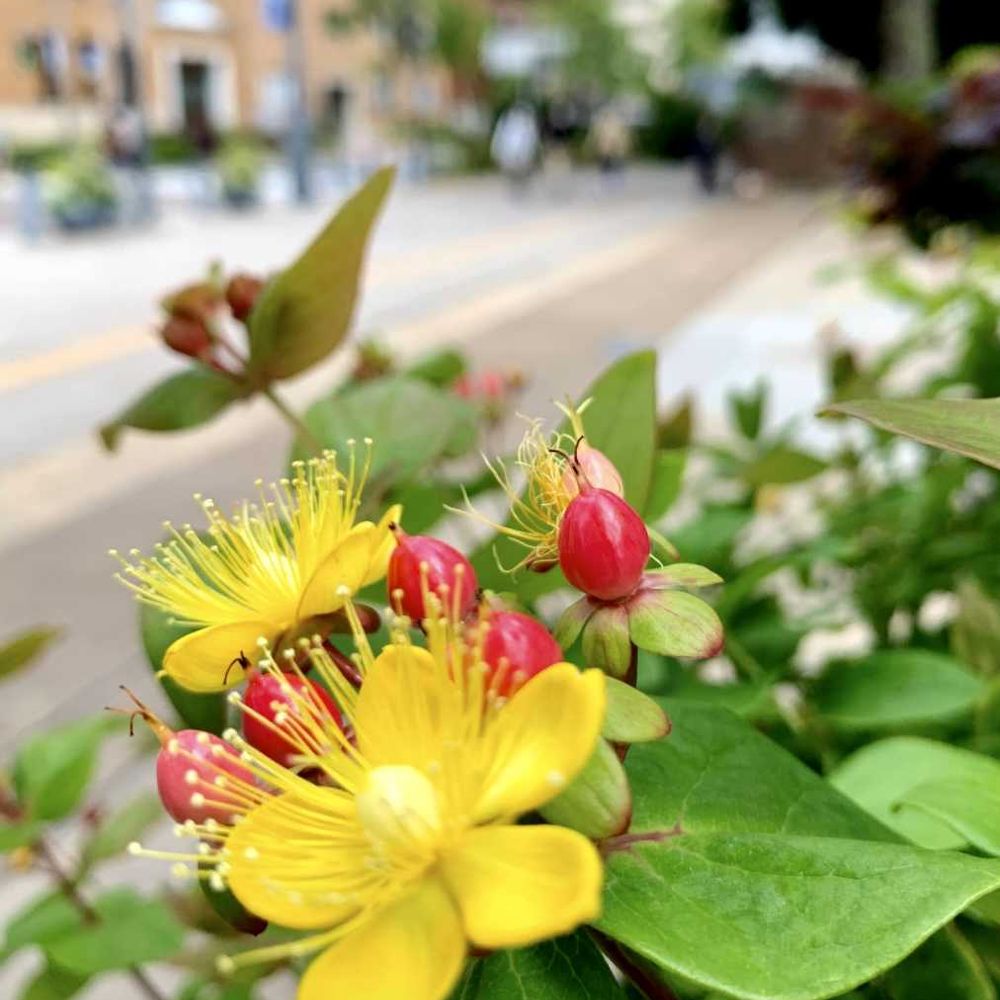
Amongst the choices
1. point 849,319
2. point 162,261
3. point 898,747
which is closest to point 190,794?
point 898,747

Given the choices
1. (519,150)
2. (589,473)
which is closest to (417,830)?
(589,473)

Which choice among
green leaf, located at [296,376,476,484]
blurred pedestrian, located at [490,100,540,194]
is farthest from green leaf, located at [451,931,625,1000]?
blurred pedestrian, located at [490,100,540,194]

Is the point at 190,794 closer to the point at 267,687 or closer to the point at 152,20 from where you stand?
the point at 267,687

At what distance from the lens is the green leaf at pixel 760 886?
0.27 m

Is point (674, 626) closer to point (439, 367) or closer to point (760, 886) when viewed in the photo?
point (760, 886)

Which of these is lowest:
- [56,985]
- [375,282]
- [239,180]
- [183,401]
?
[375,282]

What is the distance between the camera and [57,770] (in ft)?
2.36

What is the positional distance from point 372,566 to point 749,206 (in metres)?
12.4

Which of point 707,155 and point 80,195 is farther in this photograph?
point 707,155

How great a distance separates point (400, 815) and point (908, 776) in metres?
0.27

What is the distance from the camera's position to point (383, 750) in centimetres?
29

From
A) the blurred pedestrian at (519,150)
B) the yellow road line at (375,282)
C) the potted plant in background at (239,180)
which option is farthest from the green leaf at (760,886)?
the blurred pedestrian at (519,150)

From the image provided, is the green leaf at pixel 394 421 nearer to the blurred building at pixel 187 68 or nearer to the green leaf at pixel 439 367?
the green leaf at pixel 439 367

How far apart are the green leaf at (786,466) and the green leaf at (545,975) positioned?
21.8 inches
